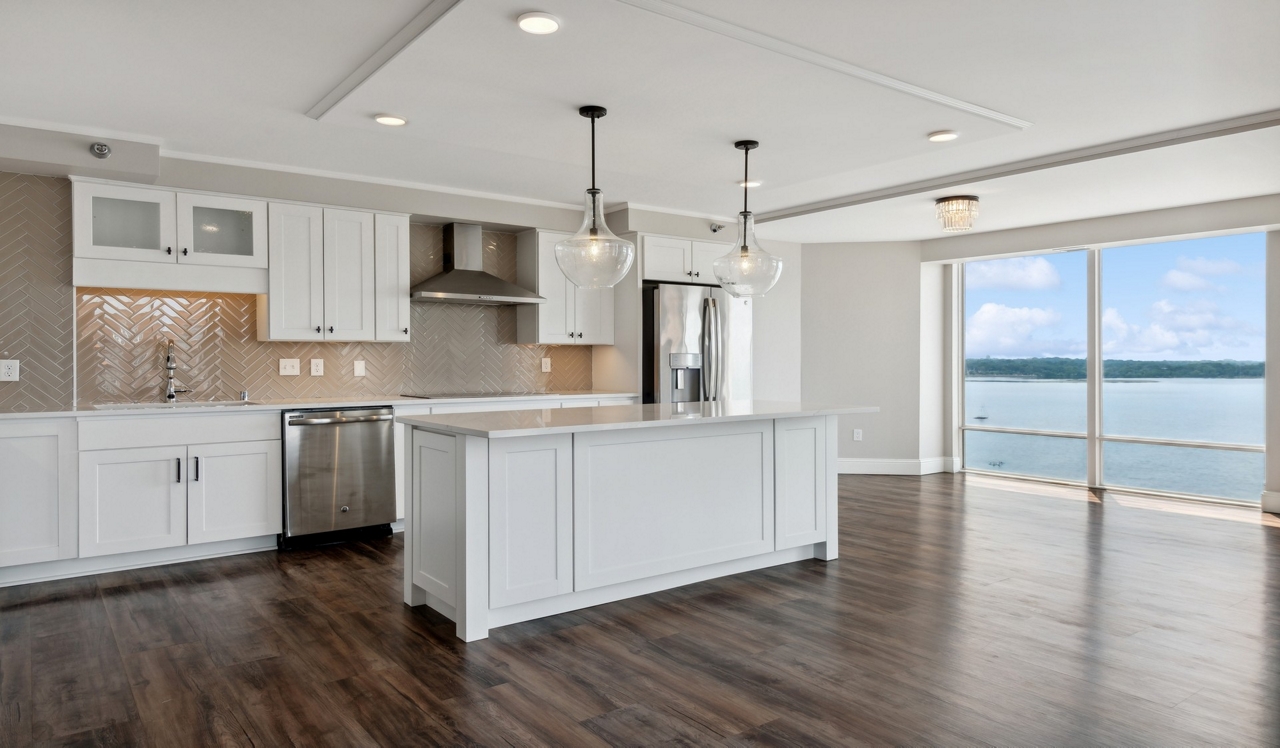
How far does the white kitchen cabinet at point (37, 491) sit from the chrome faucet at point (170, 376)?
2.15ft

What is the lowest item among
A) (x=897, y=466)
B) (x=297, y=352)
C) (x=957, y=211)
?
(x=897, y=466)

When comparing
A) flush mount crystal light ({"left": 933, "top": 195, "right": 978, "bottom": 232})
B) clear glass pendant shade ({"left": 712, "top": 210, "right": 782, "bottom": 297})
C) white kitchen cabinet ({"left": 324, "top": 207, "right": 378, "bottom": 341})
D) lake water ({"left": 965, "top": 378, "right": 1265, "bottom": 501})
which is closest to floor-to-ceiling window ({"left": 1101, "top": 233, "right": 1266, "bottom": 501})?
lake water ({"left": 965, "top": 378, "right": 1265, "bottom": 501})

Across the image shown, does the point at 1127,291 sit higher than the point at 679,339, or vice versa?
the point at 1127,291

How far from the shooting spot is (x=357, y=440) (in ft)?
15.4

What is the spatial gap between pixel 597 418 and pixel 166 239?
2789 mm

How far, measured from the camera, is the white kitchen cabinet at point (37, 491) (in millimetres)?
3760

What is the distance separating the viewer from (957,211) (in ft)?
17.7

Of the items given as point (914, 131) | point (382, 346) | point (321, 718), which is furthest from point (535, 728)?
point (382, 346)

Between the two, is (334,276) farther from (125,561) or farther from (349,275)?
(125,561)

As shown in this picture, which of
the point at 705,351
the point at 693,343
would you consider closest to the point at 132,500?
the point at 693,343

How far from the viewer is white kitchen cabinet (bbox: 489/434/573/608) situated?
3.10 metres

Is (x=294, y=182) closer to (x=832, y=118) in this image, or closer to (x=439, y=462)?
(x=439, y=462)

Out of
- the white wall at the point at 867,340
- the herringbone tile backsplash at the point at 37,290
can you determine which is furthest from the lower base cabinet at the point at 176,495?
the white wall at the point at 867,340

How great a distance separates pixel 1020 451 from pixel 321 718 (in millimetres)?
6531
